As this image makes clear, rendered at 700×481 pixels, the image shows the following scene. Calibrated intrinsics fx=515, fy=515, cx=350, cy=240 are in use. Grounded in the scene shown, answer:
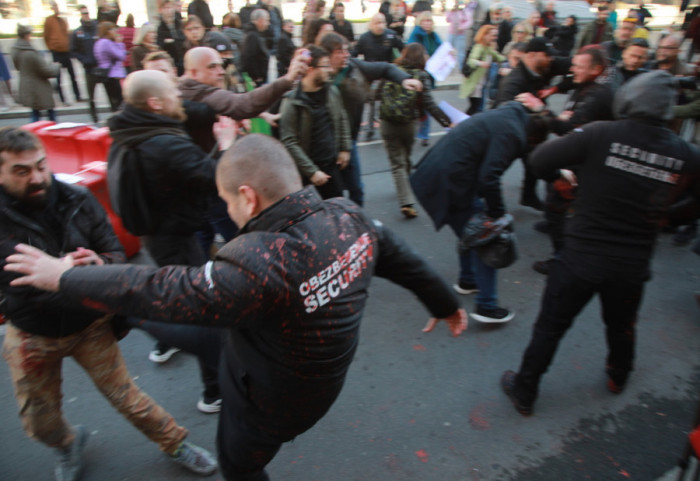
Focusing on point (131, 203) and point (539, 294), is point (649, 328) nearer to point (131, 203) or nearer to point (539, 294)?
point (539, 294)

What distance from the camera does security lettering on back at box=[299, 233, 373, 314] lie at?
66.4 inches

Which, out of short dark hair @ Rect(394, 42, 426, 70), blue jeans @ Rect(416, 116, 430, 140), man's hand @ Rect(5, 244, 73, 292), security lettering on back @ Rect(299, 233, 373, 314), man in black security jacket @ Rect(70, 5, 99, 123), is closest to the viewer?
man's hand @ Rect(5, 244, 73, 292)

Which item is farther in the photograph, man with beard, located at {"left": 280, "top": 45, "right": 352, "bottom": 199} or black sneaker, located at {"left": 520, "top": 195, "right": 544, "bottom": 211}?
black sneaker, located at {"left": 520, "top": 195, "right": 544, "bottom": 211}

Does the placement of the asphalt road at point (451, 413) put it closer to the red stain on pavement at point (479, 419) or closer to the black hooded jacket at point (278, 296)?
the red stain on pavement at point (479, 419)

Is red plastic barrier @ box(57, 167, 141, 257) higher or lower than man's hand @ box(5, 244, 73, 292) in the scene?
lower

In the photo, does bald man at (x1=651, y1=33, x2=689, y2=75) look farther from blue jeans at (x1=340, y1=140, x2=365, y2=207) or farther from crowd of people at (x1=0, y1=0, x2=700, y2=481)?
blue jeans at (x1=340, y1=140, x2=365, y2=207)

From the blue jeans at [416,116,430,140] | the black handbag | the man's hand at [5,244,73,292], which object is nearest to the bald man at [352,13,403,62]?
the blue jeans at [416,116,430,140]

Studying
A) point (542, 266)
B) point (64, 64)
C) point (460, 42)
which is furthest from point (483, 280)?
point (460, 42)

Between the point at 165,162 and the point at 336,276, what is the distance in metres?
1.64

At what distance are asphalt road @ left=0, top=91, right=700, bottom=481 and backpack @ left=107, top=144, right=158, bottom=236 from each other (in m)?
1.13

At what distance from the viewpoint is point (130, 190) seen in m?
2.98

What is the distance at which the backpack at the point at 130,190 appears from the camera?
292 cm

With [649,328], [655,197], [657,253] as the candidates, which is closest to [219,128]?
[655,197]

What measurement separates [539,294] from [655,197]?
1976 millimetres
